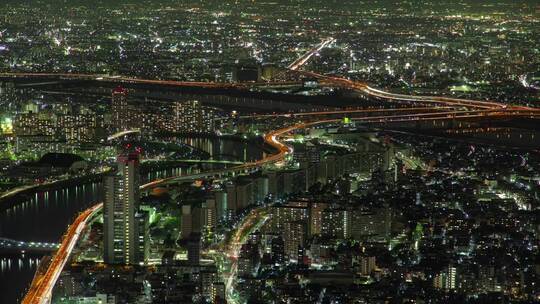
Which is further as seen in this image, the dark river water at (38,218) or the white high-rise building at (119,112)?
the white high-rise building at (119,112)

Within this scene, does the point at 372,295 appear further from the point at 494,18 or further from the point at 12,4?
the point at 12,4

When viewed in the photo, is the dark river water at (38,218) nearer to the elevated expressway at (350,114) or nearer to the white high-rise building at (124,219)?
the elevated expressway at (350,114)

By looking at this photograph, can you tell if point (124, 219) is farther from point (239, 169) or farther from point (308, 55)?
point (308, 55)

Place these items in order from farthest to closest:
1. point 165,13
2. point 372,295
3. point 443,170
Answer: point 165,13, point 443,170, point 372,295

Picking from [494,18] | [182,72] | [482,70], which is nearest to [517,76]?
[482,70]

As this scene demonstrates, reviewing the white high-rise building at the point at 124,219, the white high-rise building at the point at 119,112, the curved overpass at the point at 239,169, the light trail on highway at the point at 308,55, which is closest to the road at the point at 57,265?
the curved overpass at the point at 239,169

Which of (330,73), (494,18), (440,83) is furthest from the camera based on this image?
(494,18)

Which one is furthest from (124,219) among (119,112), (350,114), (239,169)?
(350,114)

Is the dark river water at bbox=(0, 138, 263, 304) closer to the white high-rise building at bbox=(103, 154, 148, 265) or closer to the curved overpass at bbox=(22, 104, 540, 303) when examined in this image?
the curved overpass at bbox=(22, 104, 540, 303)
